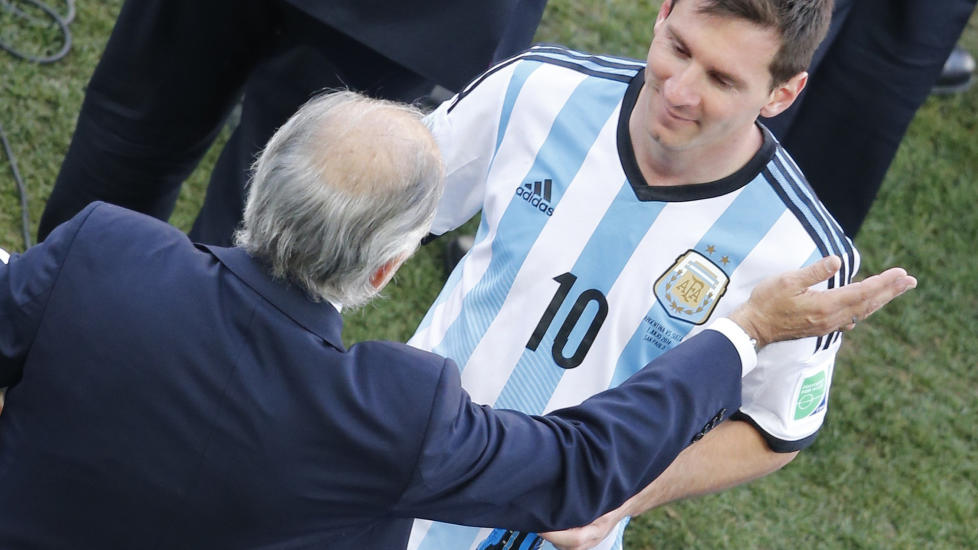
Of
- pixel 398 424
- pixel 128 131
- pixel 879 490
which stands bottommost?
pixel 879 490

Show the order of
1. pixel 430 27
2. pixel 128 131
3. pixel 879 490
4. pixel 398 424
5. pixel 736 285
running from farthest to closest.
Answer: pixel 879 490
pixel 128 131
pixel 430 27
pixel 736 285
pixel 398 424

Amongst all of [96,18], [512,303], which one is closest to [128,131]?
[512,303]

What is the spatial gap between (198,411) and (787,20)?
1.16 meters

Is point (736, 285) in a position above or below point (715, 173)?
below

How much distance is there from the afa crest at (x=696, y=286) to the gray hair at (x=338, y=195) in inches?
22.8

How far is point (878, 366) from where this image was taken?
476cm

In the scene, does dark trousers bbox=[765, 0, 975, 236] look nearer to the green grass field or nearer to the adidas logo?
the green grass field

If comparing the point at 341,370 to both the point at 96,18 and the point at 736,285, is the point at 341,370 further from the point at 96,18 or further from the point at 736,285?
the point at 96,18

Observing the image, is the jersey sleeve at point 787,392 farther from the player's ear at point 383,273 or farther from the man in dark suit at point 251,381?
the player's ear at point 383,273

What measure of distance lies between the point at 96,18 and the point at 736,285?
3.57m

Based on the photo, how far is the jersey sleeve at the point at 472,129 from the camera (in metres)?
2.26

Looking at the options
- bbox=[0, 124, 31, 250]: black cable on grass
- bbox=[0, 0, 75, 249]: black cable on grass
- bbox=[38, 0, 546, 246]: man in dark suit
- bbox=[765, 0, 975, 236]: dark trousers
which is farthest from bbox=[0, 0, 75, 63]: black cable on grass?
bbox=[765, 0, 975, 236]: dark trousers

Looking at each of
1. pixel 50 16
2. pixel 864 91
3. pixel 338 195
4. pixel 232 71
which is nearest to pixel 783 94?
pixel 338 195

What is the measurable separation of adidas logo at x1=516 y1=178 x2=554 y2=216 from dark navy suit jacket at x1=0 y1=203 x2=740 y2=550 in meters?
0.56
